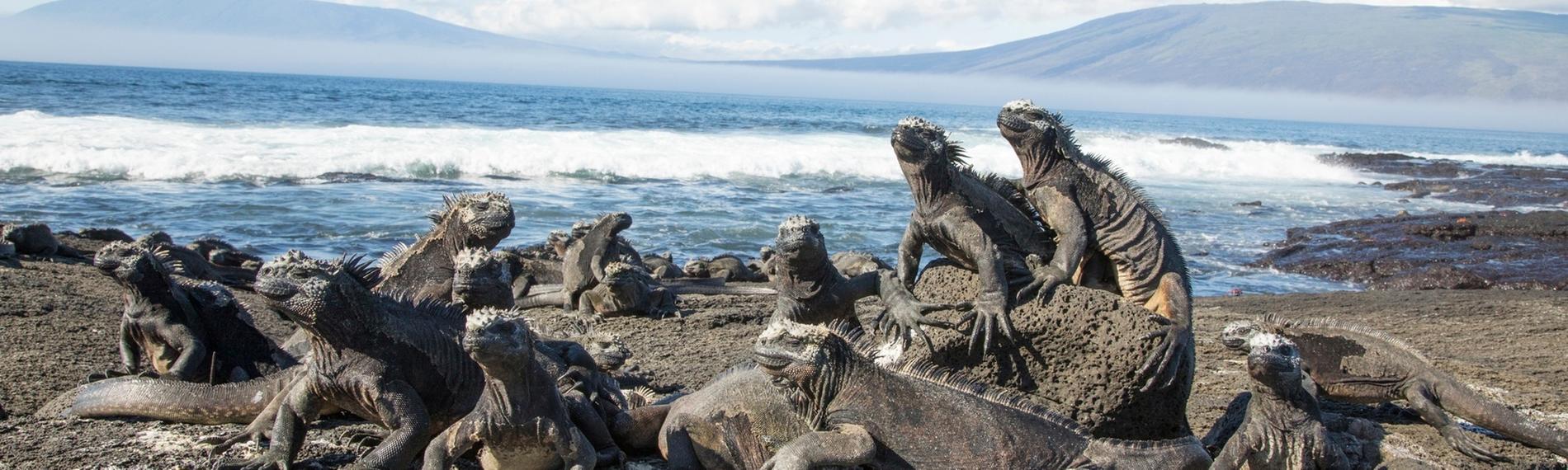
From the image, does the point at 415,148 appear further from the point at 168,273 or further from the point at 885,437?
the point at 885,437

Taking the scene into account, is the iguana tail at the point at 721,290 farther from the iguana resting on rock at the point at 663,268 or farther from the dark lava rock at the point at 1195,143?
the dark lava rock at the point at 1195,143

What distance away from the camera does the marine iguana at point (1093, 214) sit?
16.9 feet

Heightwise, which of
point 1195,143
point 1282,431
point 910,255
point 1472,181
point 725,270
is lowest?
point 1195,143

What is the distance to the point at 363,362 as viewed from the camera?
453cm

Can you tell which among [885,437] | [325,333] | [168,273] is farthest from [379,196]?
[885,437]

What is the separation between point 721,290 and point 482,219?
454cm

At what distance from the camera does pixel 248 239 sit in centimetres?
1420

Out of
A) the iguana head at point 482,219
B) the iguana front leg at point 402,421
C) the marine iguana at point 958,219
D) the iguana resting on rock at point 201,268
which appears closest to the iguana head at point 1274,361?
the marine iguana at point 958,219

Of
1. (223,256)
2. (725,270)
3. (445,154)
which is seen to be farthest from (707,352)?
(445,154)

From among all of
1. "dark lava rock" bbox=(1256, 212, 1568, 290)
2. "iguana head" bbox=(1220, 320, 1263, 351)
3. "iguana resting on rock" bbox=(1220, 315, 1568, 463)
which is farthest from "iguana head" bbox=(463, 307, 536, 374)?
"dark lava rock" bbox=(1256, 212, 1568, 290)

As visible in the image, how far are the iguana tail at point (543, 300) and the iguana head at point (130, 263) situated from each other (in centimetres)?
428

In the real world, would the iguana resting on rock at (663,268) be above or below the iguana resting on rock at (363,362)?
below

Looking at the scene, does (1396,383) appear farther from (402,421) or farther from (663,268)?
(663,268)

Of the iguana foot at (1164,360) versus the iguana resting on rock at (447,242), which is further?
the iguana resting on rock at (447,242)
